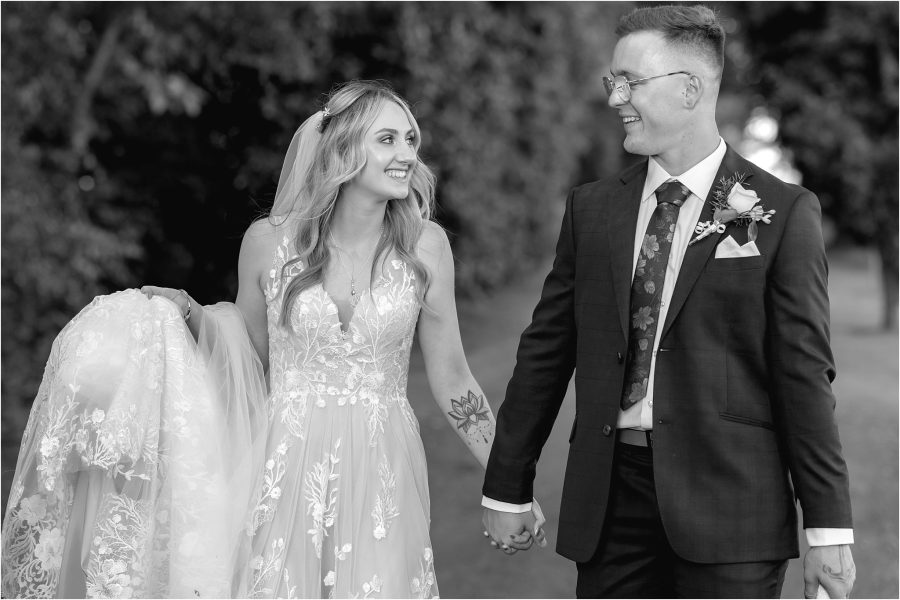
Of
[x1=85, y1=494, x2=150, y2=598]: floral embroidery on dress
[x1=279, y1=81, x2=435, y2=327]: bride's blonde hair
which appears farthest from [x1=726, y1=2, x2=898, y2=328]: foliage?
[x1=85, y1=494, x2=150, y2=598]: floral embroidery on dress

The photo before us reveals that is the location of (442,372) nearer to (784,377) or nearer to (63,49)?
(784,377)

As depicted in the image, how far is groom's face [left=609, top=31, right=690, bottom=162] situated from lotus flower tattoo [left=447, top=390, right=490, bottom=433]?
3.74ft

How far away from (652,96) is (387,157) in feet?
3.34

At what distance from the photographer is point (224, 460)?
375 cm

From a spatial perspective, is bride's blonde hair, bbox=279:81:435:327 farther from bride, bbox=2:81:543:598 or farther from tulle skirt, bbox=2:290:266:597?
tulle skirt, bbox=2:290:266:597

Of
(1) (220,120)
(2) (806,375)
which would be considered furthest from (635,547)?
(1) (220,120)

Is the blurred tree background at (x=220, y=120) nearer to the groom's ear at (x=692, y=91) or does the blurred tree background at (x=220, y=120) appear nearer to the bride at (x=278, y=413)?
the bride at (x=278, y=413)

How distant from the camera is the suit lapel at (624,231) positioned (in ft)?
11.2

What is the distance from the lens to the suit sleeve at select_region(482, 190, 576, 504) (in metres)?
3.64

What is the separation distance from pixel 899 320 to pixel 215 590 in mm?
15211

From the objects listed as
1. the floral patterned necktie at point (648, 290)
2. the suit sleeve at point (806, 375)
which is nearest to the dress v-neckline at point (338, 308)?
the floral patterned necktie at point (648, 290)

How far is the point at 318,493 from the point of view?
3826 millimetres

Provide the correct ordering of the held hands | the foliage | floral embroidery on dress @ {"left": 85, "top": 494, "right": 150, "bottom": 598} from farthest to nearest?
the foliage → the held hands → floral embroidery on dress @ {"left": 85, "top": 494, "right": 150, "bottom": 598}

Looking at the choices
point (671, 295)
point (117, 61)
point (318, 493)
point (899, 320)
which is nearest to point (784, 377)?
point (671, 295)
